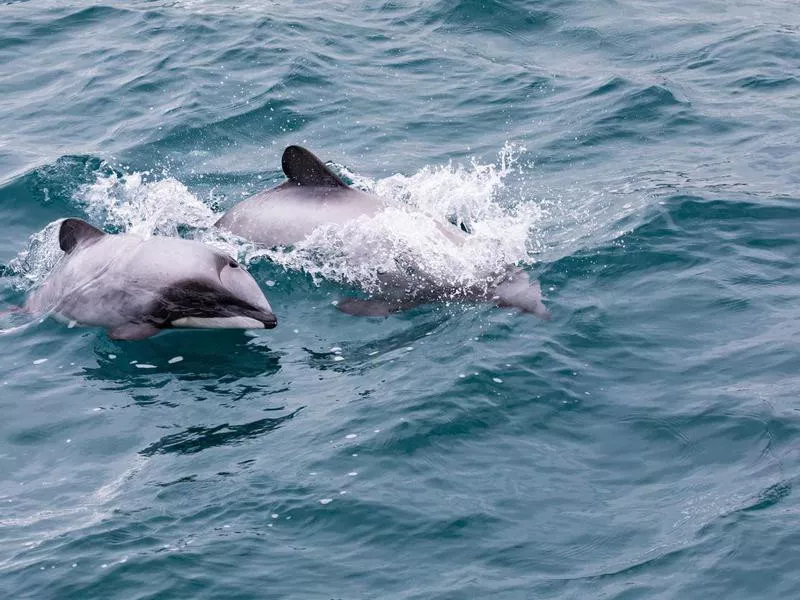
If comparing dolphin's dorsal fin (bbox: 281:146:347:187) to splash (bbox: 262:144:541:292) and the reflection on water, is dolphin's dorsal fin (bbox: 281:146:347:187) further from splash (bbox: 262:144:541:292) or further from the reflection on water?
the reflection on water

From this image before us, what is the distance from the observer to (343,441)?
10.8 m

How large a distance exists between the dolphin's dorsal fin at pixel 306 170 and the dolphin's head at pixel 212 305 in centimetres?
200

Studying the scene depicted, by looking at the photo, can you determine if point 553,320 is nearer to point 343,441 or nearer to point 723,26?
point 343,441

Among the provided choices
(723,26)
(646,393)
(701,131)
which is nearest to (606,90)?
(701,131)

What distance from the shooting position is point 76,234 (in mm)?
13945

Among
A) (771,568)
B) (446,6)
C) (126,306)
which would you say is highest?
(446,6)

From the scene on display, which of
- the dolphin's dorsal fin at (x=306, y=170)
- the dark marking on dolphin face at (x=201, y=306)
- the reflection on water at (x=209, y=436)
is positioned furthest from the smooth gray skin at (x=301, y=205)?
the reflection on water at (x=209, y=436)

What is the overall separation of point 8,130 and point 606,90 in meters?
10.3

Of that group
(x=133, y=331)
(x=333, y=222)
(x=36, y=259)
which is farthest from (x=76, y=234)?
(x=333, y=222)

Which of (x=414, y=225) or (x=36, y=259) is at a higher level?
(x=414, y=225)

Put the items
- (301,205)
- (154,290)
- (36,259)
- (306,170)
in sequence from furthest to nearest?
(36,259) → (301,205) → (306,170) → (154,290)

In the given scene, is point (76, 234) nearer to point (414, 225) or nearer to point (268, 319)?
point (268, 319)

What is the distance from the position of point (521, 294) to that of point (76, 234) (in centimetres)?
528

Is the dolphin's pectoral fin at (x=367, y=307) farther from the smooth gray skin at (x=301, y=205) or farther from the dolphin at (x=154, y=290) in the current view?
the smooth gray skin at (x=301, y=205)
